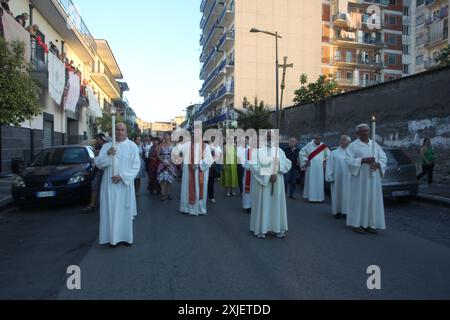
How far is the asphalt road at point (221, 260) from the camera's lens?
4.37m

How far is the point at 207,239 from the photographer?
6676mm

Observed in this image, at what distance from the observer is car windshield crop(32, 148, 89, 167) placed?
1066 centimetres

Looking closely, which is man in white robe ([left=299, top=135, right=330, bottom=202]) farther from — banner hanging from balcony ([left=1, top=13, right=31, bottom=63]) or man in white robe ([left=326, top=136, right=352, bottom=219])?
banner hanging from balcony ([left=1, top=13, right=31, bottom=63])

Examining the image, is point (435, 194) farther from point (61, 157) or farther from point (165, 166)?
point (61, 157)

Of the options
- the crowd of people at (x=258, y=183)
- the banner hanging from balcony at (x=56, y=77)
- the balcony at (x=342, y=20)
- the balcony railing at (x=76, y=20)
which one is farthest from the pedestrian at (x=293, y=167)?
the balcony at (x=342, y=20)

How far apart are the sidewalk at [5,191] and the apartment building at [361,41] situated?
145 feet

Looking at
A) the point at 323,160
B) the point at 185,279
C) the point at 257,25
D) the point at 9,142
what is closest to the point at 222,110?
the point at 257,25

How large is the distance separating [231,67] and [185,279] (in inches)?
1818

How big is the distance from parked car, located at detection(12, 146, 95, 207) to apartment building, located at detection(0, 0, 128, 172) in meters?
2.27

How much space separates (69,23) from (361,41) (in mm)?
41948

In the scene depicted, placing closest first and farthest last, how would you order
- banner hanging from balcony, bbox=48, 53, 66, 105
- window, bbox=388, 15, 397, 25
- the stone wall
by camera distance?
the stone wall → banner hanging from balcony, bbox=48, 53, 66, 105 → window, bbox=388, 15, 397, 25

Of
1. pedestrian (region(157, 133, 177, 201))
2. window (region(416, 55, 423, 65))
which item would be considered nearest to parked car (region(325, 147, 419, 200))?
pedestrian (region(157, 133, 177, 201))

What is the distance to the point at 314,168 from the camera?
11.6 meters

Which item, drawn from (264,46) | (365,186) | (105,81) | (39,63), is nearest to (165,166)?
(365,186)
